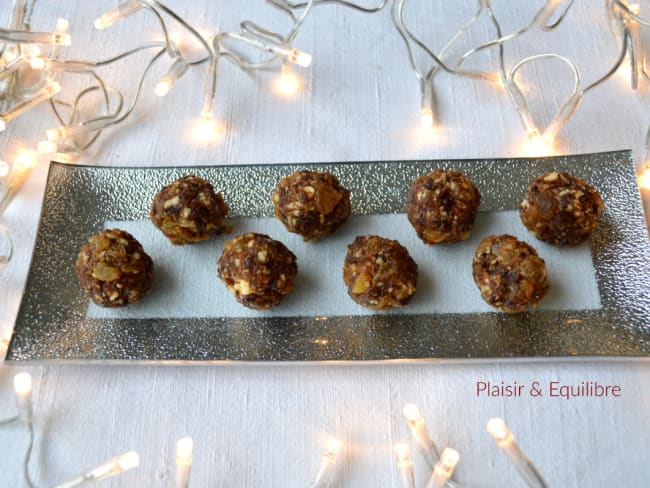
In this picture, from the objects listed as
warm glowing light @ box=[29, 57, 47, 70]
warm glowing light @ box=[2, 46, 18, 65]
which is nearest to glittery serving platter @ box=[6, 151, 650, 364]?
warm glowing light @ box=[29, 57, 47, 70]

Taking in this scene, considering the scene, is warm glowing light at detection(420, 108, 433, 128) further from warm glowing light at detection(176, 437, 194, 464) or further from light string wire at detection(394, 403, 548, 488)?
warm glowing light at detection(176, 437, 194, 464)

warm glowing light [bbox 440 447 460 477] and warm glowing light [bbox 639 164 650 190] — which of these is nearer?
warm glowing light [bbox 440 447 460 477]

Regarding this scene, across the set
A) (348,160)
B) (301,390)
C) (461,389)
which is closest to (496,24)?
(348,160)

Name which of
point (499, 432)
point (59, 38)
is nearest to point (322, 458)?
point (499, 432)

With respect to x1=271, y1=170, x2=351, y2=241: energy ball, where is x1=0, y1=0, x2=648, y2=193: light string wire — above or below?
above

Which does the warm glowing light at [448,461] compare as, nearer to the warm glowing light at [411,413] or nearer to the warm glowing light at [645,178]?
the warm glowing light at [411,413]
